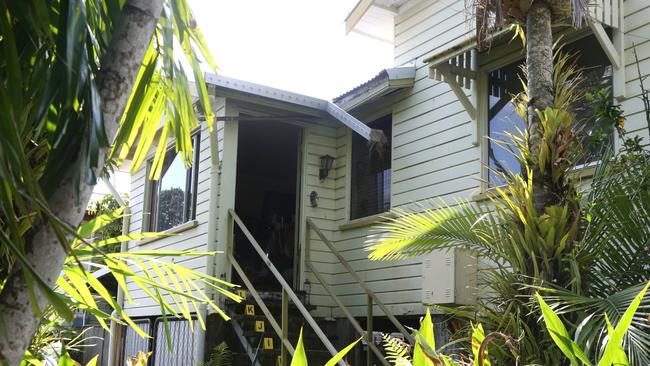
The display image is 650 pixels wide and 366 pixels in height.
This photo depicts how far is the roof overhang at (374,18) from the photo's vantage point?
9172mm

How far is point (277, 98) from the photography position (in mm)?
9242

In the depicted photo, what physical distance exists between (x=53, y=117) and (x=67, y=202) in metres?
0.23

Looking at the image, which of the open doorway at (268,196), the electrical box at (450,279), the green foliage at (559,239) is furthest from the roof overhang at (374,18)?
the green foliage at (559,239)

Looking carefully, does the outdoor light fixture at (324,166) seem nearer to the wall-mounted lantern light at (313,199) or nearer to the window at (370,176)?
the wall-mounted lantern light at (313,199)

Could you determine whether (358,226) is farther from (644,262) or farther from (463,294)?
(644,262)

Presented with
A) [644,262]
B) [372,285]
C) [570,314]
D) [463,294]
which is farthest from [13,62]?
[372,285]

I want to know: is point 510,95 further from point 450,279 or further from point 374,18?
point 374,18

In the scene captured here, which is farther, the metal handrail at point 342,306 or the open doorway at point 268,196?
the open doorway at point 268,196

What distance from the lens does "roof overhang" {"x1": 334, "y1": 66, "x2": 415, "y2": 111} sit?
8.47 m

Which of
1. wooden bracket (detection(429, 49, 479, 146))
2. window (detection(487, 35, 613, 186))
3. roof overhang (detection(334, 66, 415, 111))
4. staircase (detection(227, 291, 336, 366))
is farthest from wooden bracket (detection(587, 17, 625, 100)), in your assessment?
staircase (detection(227, 291, 336, 366))

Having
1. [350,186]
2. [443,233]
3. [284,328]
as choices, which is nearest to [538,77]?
[443,233]

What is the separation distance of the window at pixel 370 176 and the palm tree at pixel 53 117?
692cm

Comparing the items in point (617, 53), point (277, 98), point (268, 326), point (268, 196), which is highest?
A: point (277, 98)

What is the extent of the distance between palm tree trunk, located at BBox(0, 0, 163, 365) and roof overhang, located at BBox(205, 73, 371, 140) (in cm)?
656
